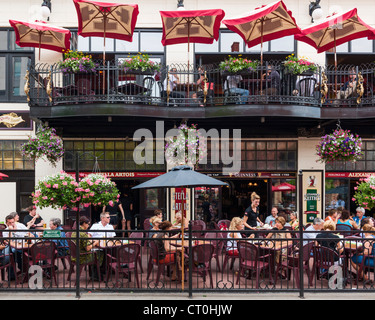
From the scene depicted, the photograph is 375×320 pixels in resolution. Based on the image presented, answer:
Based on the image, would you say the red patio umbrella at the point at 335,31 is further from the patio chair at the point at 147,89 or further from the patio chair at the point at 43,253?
the patio chair at the point at 43,253

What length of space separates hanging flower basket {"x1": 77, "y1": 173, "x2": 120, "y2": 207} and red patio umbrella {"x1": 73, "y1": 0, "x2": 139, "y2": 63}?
5351mm

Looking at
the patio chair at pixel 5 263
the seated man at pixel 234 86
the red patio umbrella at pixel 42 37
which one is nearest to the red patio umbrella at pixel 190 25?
the seated man at pixel 234 86

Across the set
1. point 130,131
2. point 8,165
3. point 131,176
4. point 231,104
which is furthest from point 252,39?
point 8,165

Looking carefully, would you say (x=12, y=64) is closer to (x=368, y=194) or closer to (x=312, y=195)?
(x=312, y=195)

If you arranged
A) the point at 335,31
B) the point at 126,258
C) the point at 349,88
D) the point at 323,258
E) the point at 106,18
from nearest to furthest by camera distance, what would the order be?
the point at 126,258 < the point at 323,258 < the point at 106,18 < the point at 335,31 < the point at 349,88

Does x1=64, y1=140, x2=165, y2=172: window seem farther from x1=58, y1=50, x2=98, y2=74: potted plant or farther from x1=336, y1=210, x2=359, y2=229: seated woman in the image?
x1=336, y1=210, x2=359, y2=229: seated woman

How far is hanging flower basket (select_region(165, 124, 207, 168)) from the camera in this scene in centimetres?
1033

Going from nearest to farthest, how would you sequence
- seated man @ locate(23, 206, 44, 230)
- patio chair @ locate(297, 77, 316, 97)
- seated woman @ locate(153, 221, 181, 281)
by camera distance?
seated woman @ locate(153, 221, 181, 281)
seated man @ locate(23, 206, 44, 230)
patio chair @ locate(297, 77, 316, 97)

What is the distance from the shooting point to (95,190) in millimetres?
7367

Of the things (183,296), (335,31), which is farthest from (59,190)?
(335,31)

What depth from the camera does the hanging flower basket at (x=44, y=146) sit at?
1079 cm

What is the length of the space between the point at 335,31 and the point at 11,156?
11370 millimetres

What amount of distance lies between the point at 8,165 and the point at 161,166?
17.3 ft

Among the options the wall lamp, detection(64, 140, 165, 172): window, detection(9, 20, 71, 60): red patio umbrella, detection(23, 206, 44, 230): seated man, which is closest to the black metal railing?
detection(23, 206, 44, 230): seated man
